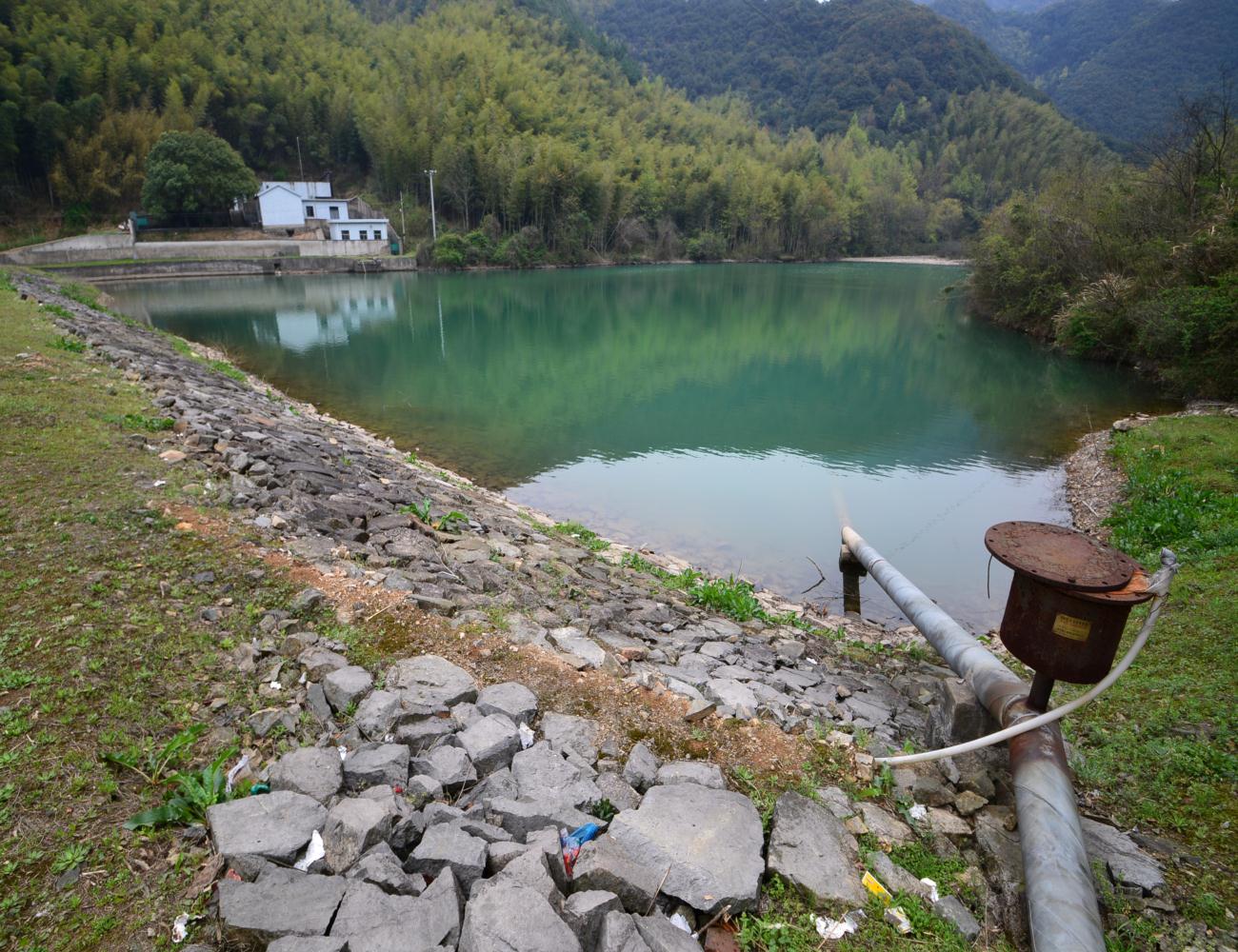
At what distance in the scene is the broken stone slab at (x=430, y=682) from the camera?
4.29m

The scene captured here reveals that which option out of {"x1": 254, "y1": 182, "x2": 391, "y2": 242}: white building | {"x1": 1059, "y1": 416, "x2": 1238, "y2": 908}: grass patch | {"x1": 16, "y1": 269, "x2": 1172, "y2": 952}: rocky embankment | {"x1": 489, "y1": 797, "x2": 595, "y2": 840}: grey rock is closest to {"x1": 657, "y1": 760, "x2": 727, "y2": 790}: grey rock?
{"x1": 16, "y1": 269, "x2": 1172, "y2": 952}: rocky embankment

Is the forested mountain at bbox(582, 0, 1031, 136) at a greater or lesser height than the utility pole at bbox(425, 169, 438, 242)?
greater

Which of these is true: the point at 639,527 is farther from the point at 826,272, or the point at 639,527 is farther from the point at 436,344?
the point at 826,272

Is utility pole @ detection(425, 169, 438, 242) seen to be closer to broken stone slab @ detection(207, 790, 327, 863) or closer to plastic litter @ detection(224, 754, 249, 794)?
plastic litter @ detection(224, 754, 249, 794)

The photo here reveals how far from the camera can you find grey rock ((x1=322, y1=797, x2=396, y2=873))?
3.08 m

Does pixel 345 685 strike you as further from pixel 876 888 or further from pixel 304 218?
pixel 304 218

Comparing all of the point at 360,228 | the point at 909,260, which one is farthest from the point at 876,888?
the point at 909,260

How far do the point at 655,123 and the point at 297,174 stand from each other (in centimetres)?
5702

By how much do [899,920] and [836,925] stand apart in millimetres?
328

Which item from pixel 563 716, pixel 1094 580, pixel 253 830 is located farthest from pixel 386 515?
pixel 1094 580

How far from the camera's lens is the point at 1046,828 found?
136 inches

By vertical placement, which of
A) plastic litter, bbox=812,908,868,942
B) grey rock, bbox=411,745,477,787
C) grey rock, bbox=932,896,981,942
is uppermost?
grey rock, bbox=411,745,477,787

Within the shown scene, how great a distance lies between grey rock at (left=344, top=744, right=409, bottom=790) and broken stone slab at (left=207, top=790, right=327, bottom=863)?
25cm

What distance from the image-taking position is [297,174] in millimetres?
83312
